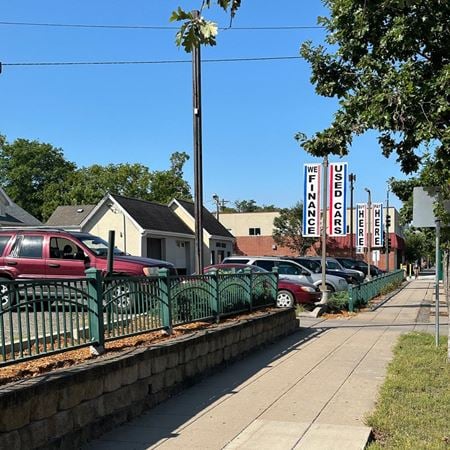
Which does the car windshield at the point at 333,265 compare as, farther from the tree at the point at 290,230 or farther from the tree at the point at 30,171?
the tree at the point at 30,171

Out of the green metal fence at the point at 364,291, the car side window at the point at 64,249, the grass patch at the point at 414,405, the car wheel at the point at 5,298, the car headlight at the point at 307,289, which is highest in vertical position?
the car side window at the point at 64,249

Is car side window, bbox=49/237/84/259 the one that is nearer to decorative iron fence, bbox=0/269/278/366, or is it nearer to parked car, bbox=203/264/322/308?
decorative iron fence, bbox=0/269/278/366

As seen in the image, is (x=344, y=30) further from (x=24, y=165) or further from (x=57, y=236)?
(x=24, y=165)

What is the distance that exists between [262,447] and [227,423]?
0.88 metres

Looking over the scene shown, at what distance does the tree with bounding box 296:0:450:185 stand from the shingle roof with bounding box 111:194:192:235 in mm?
27238

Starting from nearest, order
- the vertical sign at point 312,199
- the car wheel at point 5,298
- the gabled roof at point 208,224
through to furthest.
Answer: the car wheel at point 5,298 → the vertical sign at point 312,199 → the gabled roof at point 208,224

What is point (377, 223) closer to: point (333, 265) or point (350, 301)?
point (333, 265)

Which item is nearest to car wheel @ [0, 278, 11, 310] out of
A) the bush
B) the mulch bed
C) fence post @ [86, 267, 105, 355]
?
the mulch bed

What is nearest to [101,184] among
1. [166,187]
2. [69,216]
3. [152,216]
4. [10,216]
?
[166,187]

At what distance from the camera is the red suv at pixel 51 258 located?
13.2 metres

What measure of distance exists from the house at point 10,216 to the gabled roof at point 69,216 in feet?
19.4

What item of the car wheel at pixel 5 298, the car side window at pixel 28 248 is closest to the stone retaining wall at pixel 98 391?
the car wheel at pixel 5 298

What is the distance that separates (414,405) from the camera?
22.6 ft

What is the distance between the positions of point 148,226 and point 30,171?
43.4 metres
